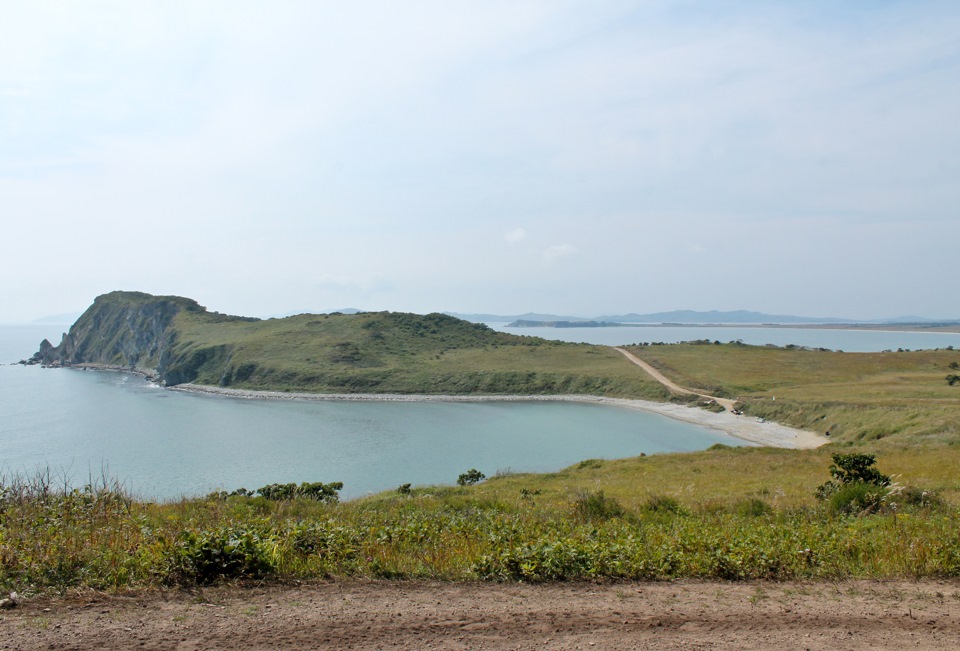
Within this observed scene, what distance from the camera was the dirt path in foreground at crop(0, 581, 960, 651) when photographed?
502cm

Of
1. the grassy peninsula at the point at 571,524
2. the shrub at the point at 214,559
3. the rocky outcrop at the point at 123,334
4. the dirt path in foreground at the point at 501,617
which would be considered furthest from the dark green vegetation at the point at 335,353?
the shrub at the point at 214,559

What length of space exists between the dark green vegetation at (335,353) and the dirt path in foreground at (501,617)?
8160cm

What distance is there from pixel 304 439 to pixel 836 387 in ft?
211

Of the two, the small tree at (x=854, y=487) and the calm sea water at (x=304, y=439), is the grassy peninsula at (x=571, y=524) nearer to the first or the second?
the small tree at (x=854, y=487)

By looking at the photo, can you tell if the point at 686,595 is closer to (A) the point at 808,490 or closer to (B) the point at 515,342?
(A) the point at 808,490

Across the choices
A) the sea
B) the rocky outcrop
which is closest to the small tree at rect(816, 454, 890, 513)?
the sea

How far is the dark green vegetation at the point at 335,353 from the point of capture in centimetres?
10306

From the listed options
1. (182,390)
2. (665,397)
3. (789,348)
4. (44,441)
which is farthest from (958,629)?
(789,348)

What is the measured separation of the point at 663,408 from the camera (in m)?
78.0

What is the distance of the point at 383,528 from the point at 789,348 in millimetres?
134681

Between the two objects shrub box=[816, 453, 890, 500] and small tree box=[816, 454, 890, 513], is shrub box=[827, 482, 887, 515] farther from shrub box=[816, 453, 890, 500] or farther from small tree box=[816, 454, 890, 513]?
shrub box=[816, 453, 890, 500]

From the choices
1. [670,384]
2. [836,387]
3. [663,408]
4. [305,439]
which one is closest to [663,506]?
[305,439]

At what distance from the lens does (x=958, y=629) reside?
529cm

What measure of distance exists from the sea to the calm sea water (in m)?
0.14
